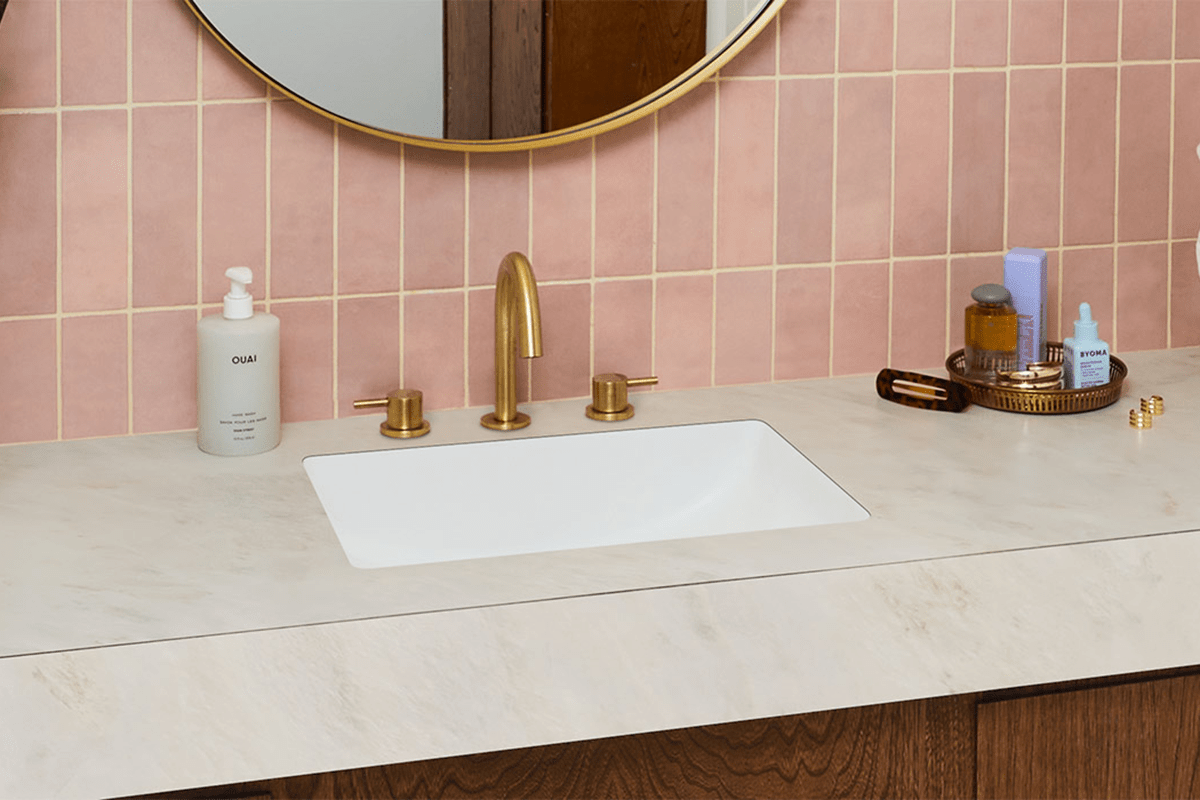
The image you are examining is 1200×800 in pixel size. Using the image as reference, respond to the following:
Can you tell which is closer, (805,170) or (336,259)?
(336,259)

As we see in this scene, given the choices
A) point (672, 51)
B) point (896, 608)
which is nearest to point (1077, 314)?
point (672, 51)

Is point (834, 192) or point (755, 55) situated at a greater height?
point (755, 55)

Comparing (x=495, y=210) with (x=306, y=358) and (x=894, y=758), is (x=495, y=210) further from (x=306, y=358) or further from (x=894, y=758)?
(x=894, y=758)

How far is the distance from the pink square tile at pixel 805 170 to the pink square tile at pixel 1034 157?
23 cm

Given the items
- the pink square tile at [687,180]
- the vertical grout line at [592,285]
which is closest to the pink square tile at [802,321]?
the pink square tile at [687,180]

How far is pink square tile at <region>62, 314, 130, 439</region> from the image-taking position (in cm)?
157

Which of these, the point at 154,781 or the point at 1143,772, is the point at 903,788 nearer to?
the point at 1143,772

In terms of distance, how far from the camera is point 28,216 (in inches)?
60.1

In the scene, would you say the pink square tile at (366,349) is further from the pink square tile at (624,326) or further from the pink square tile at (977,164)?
the pink square tile at (977,164)

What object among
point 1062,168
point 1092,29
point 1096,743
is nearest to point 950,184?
point 1062,168

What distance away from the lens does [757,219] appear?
1.74 m

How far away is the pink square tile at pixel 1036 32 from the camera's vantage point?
5.77 ft

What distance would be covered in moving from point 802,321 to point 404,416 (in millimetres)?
495

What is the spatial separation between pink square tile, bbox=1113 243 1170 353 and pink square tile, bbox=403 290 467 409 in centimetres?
83
